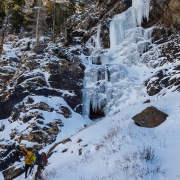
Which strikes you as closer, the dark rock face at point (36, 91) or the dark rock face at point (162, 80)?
the dark rock face at point (36, 91)

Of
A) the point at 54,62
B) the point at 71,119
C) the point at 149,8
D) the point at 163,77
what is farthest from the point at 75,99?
the point at 149,8

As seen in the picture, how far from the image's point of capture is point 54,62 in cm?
2119

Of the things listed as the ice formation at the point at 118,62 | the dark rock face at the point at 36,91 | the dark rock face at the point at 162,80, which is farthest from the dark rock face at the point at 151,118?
the ice formation at the point at 118,62

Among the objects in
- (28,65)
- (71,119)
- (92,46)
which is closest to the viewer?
(71,119)

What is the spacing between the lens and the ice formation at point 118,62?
63.8ft

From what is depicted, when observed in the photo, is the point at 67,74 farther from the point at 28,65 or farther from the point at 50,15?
the point at 50,15

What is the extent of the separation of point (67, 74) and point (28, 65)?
10.7ft

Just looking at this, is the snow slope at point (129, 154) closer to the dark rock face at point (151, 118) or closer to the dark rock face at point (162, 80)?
the dark rock face at point (151, 118)

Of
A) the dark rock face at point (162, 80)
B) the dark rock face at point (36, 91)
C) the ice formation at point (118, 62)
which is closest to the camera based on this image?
the dark rock face at point (36, 91)

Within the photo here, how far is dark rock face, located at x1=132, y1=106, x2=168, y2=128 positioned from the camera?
7766 millimetres

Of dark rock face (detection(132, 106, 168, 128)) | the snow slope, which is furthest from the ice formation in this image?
dark rock face (detection(132, 106, 168, 128))

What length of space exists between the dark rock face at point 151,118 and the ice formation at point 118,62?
35.5 feet

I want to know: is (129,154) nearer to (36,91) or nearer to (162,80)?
(162,80)

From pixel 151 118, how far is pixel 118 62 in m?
14.7
